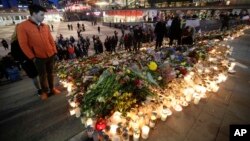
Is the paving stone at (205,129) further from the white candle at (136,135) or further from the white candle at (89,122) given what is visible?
the white candle at (89,122)

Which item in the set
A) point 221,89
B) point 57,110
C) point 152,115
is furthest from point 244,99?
point 57,110

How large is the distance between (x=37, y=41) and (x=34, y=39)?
8cm

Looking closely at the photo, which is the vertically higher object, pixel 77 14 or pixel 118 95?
pixel 77 14

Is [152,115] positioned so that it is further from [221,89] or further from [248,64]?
[248,64]

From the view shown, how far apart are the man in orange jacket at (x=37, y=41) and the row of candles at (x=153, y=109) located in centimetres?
111

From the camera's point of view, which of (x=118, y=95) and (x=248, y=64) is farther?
(x=248, y=64)

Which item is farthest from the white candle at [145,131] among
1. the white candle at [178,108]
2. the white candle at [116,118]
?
the white candle at [178,108]

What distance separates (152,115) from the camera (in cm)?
338

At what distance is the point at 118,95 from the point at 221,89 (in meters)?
3.72

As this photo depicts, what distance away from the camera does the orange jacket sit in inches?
142

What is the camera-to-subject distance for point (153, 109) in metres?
3.55

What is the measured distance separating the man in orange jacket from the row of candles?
111cm

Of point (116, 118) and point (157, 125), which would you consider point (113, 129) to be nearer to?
point (116, 118)

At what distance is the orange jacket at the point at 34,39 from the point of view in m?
3.60
